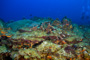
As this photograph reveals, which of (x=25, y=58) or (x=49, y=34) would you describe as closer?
(x=25, y=58)

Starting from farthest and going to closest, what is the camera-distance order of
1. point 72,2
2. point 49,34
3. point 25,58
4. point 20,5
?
point 20,5 → point 72,2 → point 49,34 → point 25,58

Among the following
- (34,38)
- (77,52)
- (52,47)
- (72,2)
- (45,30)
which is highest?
(72,2)

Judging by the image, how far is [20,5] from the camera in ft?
Result: 519

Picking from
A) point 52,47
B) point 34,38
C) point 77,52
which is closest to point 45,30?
point 34,38

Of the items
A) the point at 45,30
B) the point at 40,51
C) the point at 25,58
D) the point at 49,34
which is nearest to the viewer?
the point at 25,58

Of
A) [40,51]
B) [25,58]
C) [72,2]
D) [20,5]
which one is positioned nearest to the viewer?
[25,58]

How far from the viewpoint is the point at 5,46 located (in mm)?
4891

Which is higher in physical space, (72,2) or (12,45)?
(72,2)

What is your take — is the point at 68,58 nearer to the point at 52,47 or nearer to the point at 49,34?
the point at 52,47

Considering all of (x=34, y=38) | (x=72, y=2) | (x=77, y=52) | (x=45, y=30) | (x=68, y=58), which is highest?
(x=72, y=2)

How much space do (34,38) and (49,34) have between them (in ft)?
3.46

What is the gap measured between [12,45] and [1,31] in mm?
1289

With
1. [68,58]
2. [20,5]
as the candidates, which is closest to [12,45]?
[68,58]

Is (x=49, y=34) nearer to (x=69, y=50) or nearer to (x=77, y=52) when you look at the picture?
(x=69, y=50)
